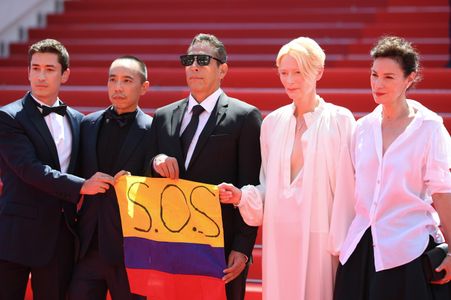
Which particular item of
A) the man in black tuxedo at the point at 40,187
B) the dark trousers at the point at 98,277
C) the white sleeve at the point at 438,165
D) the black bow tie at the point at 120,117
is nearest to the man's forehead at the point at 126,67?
the black bow tie at the point at 120,117

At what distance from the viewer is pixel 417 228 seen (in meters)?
3.33

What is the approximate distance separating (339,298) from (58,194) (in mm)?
1591

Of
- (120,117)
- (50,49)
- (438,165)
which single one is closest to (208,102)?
(120,117)

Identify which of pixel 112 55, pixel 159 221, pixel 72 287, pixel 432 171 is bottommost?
pixel 72 287

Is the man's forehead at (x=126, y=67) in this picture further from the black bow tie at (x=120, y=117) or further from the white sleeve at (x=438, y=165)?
the white sleeve at (x=438, y=165)

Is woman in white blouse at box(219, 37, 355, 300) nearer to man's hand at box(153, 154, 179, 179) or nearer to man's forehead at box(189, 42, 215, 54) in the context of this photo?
man's hand at box(153, 154, 179, 179)

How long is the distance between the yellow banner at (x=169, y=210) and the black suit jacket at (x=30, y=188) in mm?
316

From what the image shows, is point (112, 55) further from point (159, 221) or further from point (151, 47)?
point (159, 221)

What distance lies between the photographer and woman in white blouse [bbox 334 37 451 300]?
130 inches

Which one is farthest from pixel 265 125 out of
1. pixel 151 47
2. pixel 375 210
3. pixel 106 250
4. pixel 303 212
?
pixel 151 47

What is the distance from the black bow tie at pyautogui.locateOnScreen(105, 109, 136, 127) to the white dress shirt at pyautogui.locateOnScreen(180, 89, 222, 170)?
374mm

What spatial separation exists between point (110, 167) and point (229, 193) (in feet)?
2.57

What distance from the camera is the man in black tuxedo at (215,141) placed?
377cm

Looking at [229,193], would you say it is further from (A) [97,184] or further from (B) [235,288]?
(A) [97,184]
